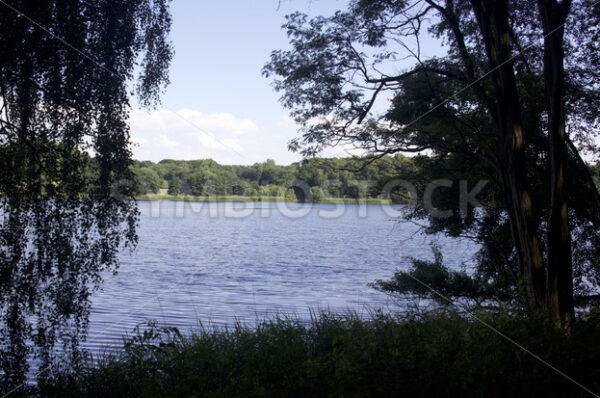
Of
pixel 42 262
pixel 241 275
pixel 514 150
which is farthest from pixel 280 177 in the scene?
pixel 514 150

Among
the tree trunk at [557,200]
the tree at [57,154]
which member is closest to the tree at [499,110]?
the tree trunk at [557,200]

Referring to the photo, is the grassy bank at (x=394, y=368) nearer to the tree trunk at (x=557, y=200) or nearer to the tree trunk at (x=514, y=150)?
the tree trunk at (x=557, y=200)

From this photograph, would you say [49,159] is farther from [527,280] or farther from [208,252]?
[208,252]

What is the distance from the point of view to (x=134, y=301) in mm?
14266

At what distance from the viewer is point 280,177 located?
24.6 metres

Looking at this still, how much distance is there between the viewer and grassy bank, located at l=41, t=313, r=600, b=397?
11.8 ft

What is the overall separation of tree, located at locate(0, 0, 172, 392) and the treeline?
36.5 inches

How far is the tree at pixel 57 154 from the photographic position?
20.8 ft

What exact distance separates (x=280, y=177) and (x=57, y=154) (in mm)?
18107

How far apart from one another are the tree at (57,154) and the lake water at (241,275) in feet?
4.07

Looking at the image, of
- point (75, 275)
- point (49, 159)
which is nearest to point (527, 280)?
point (75, 275)

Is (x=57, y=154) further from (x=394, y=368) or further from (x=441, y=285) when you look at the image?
→ (x=441, y=285)

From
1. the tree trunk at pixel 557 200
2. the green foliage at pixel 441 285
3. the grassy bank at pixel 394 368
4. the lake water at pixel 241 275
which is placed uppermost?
the tree trunk at pixel 557 200

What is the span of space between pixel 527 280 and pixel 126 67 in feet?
22.2
